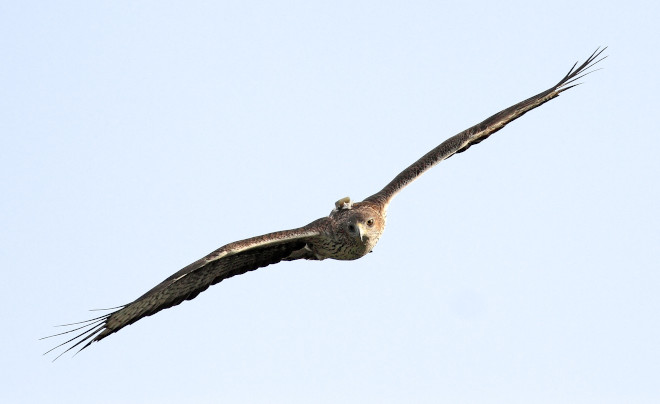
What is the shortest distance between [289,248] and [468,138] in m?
2.79

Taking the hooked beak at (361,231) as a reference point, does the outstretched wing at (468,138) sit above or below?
above

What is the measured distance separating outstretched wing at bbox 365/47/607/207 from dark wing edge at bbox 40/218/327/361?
1151 mm

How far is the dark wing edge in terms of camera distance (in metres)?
12.2

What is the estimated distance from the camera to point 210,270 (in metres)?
13.0

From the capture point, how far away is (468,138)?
46.6 feet

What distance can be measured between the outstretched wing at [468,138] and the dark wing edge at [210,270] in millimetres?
1151

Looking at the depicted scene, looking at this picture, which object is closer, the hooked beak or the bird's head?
the hooked beak

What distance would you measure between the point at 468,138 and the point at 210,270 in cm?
382

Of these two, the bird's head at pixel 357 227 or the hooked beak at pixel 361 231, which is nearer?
the hooked beak at pixel 361 231

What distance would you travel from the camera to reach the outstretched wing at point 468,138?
13.8 m

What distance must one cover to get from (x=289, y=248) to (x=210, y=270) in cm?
108

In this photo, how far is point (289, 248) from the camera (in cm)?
1353

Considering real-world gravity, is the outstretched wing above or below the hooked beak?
above

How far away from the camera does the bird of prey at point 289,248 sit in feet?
40.6
